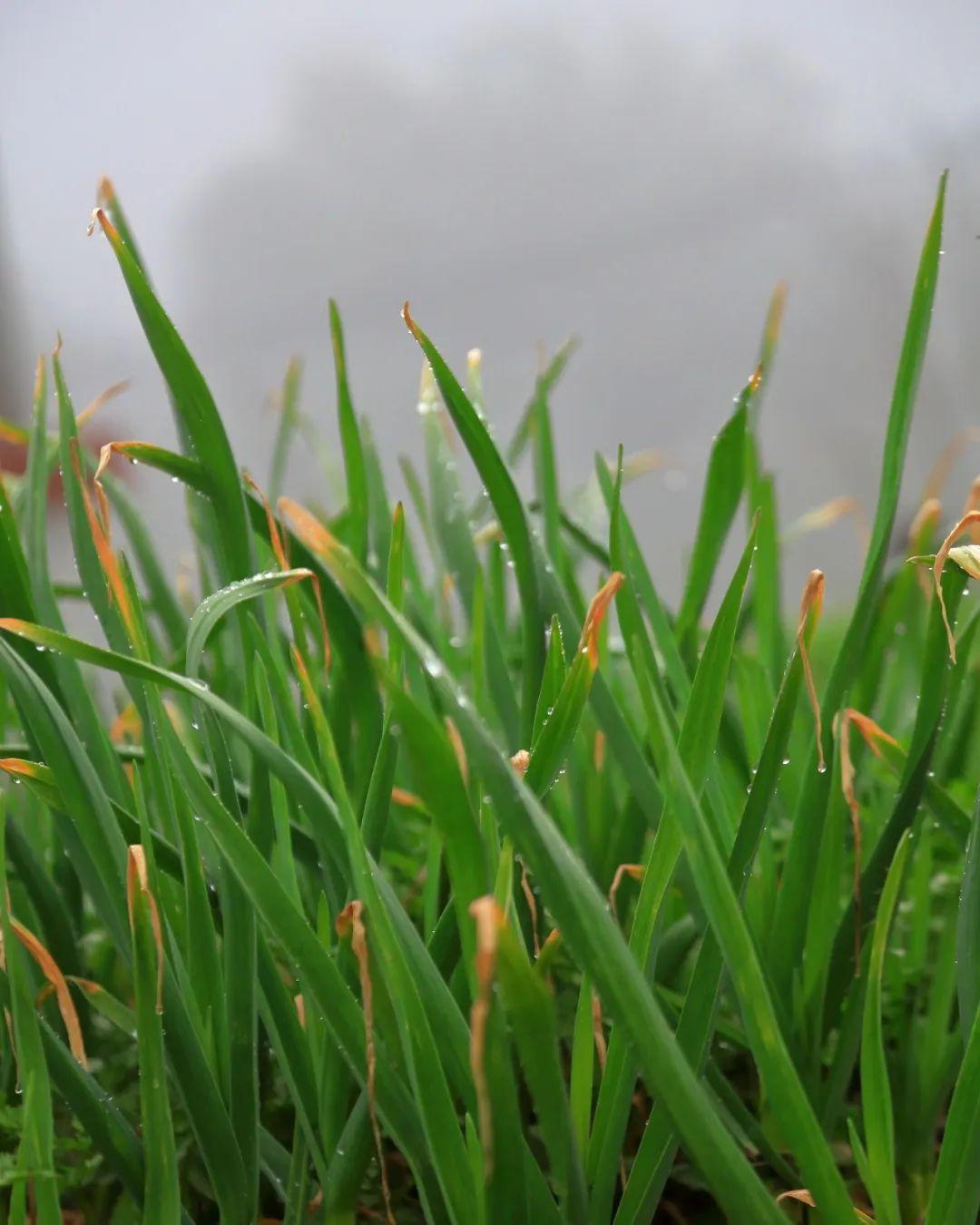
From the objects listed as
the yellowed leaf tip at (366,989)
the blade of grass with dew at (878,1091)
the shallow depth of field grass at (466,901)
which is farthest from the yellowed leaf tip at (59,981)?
the blade of grass with dew at (878,1091)

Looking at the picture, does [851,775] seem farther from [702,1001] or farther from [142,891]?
[142,891]

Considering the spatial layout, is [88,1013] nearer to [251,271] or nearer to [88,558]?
[88,558]

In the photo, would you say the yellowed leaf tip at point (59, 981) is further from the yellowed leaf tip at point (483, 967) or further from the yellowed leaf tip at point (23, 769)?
the yellowed leaf tip at point (483, 967)

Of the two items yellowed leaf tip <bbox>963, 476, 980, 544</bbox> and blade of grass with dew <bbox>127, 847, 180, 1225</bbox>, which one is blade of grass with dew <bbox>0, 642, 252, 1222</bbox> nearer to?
blade of grass with dew <bbox>127, 847, 180, 1225</bbox>

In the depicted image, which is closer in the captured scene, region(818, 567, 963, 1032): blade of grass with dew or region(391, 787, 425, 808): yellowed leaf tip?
region(818, 567, 963, 1032): blade of grass with dew

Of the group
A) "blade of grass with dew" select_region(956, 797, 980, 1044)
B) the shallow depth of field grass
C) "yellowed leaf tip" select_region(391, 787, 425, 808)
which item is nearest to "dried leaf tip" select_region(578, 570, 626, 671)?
the shallow depth of field grass

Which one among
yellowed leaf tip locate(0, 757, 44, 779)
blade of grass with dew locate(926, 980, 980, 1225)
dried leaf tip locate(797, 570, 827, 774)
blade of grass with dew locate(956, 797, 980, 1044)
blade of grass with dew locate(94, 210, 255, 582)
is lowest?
blade of grass with dew locate(926, 980, 980, 1225)

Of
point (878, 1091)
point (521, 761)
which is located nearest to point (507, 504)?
point (521, 761)

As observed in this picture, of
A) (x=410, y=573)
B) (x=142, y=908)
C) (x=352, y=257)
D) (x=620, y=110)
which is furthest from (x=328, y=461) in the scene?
(x=620, y=110)
